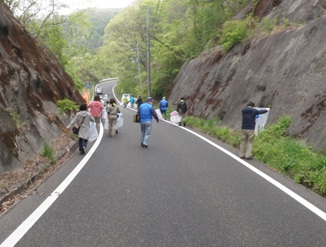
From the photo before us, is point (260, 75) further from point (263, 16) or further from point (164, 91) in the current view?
point (164, 91)

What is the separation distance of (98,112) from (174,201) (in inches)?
430

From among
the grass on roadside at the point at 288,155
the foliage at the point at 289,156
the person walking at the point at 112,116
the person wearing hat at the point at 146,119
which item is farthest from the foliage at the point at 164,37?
the foliage at the point at 289,156

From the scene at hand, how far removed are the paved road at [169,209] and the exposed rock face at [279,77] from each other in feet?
10.4

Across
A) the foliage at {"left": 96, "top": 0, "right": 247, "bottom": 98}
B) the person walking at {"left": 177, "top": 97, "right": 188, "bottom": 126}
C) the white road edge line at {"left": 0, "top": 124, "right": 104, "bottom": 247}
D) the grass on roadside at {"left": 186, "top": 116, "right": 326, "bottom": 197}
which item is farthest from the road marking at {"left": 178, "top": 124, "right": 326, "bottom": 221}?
the foliage at {"left": 96, "top": 0, "right": 247, "bottom": 98}

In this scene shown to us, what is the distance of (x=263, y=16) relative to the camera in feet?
74.9

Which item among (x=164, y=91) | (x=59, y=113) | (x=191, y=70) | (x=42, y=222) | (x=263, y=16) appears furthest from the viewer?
(x=164, y=91)

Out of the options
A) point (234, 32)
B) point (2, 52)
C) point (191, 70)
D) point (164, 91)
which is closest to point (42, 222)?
point (2, 52)

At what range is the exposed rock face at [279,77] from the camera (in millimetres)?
11297

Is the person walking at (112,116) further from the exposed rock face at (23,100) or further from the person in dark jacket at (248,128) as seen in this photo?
the person in dark jacket at (248,128)

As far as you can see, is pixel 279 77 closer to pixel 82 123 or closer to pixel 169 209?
pixel 82 123

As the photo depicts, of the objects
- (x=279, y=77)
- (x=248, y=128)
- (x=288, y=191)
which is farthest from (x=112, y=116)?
(x=288, y=191)

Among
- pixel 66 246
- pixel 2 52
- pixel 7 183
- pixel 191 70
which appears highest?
pixel 2 52

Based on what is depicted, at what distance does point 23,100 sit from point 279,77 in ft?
31.5

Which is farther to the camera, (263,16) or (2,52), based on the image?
(263,16)
